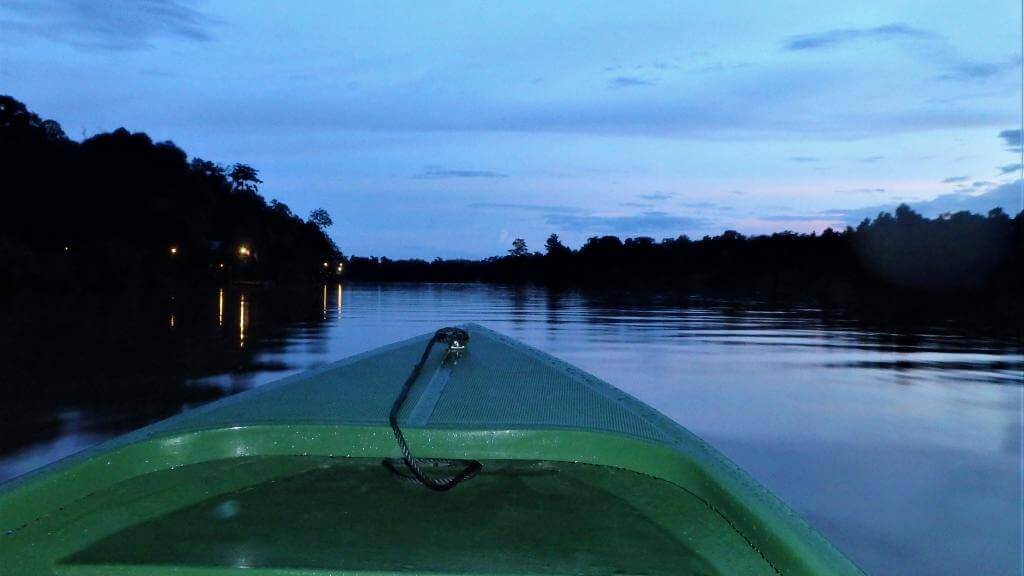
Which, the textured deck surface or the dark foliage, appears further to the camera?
the dark foliage

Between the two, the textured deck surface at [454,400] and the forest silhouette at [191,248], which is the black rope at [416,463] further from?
the forest silhouette at [191,248]

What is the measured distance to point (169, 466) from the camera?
2959mm

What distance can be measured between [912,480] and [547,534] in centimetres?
357

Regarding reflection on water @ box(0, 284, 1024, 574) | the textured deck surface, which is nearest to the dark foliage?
reflection on water @ box(0, 284, 1024, 574)

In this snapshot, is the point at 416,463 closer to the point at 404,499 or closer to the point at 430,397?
the point at 404,499

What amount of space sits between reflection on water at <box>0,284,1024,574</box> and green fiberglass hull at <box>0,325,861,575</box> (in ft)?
5.15

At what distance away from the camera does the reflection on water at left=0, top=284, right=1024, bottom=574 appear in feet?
15.3

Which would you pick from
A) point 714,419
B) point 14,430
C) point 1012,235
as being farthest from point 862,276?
point 14,430

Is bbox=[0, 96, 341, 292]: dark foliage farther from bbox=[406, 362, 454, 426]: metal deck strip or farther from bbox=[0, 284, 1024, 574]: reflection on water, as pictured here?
bbox=[406, 362, 454, 426]: metal deck strip

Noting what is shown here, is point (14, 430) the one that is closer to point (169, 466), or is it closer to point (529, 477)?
point (169, 466)

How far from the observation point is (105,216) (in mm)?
55438

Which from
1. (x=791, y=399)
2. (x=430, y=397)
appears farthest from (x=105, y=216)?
(x=430, y=397)

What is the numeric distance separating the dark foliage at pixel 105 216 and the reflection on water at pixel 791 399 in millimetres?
34543

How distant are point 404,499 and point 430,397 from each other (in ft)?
1.49
